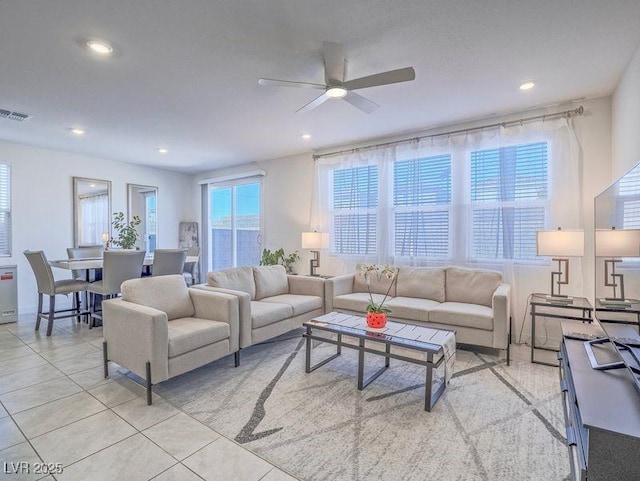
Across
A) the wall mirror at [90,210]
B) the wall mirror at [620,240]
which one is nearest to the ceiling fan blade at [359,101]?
the wall mirror at [620,240]

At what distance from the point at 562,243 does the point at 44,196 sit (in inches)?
267

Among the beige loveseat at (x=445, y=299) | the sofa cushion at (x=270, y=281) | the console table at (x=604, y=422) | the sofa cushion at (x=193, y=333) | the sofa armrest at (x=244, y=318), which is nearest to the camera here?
the console table at (x=604, y=422)

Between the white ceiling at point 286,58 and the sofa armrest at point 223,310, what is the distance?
1.89m

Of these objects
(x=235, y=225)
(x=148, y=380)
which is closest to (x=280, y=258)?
(x=235, y=225)

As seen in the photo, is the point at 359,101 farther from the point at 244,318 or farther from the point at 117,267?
the point at 117,267

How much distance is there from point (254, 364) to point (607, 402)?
8.12 ft

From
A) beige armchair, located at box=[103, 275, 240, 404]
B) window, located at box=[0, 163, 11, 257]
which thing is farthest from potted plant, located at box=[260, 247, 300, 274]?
window, located at box=[0, 163, 11, 257]

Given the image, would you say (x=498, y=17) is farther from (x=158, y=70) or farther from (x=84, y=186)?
(x=84, y=186)

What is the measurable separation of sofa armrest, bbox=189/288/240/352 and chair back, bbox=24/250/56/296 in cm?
213

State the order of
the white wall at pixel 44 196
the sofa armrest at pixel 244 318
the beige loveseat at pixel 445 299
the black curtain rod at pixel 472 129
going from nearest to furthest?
1. the sofa armrest at pixel 244 318
2. the beige loveseat at pixel 445 299
3. the black curtain rod at pixel 472 129
4. the white wall at pixel 44 196

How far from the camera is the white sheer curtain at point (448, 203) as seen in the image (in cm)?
334

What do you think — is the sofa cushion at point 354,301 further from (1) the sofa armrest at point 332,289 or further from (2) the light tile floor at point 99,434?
(2) the light tile floor at point 99,434

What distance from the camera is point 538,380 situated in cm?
264

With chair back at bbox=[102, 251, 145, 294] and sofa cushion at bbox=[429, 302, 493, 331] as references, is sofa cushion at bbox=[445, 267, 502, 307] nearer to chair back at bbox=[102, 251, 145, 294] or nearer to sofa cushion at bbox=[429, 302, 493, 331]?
sofa cushion at bbox=[429, 302, 493, 331]
